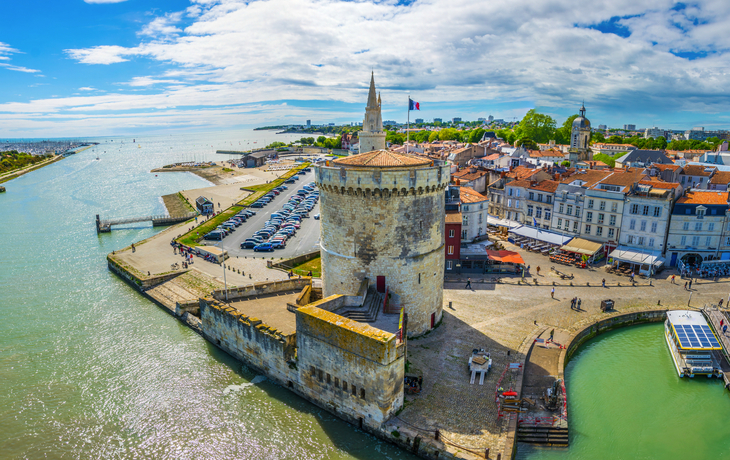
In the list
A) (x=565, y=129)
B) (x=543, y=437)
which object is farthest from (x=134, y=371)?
(x=565, y=129)

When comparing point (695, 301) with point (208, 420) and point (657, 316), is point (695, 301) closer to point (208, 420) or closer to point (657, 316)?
point (657, 316)

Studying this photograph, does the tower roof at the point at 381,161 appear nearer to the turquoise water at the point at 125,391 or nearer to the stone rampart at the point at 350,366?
the stone rampart at the point at 350,366

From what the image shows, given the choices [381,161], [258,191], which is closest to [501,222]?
[381,161]

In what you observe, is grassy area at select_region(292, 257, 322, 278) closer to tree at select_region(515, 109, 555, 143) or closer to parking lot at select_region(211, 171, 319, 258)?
parking lot at select_region(211, 171, 319, 258)

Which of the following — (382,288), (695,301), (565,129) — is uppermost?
(565,129)

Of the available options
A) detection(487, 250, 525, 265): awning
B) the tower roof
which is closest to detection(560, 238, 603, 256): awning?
detection(487, 250, 525, 265): awning
